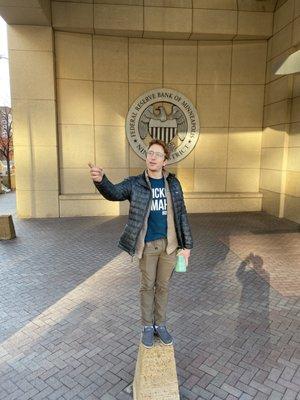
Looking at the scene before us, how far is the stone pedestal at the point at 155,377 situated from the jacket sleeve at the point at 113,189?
134cm

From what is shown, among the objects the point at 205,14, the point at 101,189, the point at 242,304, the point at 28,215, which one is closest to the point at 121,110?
the point at 205,14

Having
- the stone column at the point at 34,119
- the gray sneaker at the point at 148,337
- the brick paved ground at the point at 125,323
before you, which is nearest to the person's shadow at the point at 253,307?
the brick paved ground at the point at 125,323

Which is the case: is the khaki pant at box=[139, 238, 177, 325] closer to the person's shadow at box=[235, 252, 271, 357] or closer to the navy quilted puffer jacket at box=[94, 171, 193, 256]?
the navy quilted puffer jacket at box=[94, 171, 193, 256]

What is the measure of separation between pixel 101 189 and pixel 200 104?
28.0ft

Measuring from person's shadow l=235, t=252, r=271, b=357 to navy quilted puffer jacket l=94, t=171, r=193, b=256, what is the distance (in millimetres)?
1572

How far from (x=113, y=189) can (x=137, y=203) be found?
0.24 metres

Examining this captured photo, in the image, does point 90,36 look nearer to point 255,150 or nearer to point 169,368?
point 255,150

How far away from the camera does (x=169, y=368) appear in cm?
289

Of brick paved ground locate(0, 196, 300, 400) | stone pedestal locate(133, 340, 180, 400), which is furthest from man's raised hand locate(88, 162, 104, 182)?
brick paved ground locate(0, 196, 300, 400)

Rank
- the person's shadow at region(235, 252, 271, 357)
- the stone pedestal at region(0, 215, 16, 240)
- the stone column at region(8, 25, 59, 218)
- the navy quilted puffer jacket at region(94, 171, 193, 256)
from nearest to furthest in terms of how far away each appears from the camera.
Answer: the navy quilted puffer jacket at region(94, 171, 193, 256) < the person's shadow at region(235, 252, 271, 357) < the stone pedestal at region(0, 215, 16, 240) < the stone column at region(8, 25, 59, 218)

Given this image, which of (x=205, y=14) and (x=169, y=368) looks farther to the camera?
(x=205, y=14)

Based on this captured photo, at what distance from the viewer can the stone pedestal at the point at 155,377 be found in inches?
110

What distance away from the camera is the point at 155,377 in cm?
285

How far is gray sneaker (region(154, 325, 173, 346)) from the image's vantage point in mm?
3043
